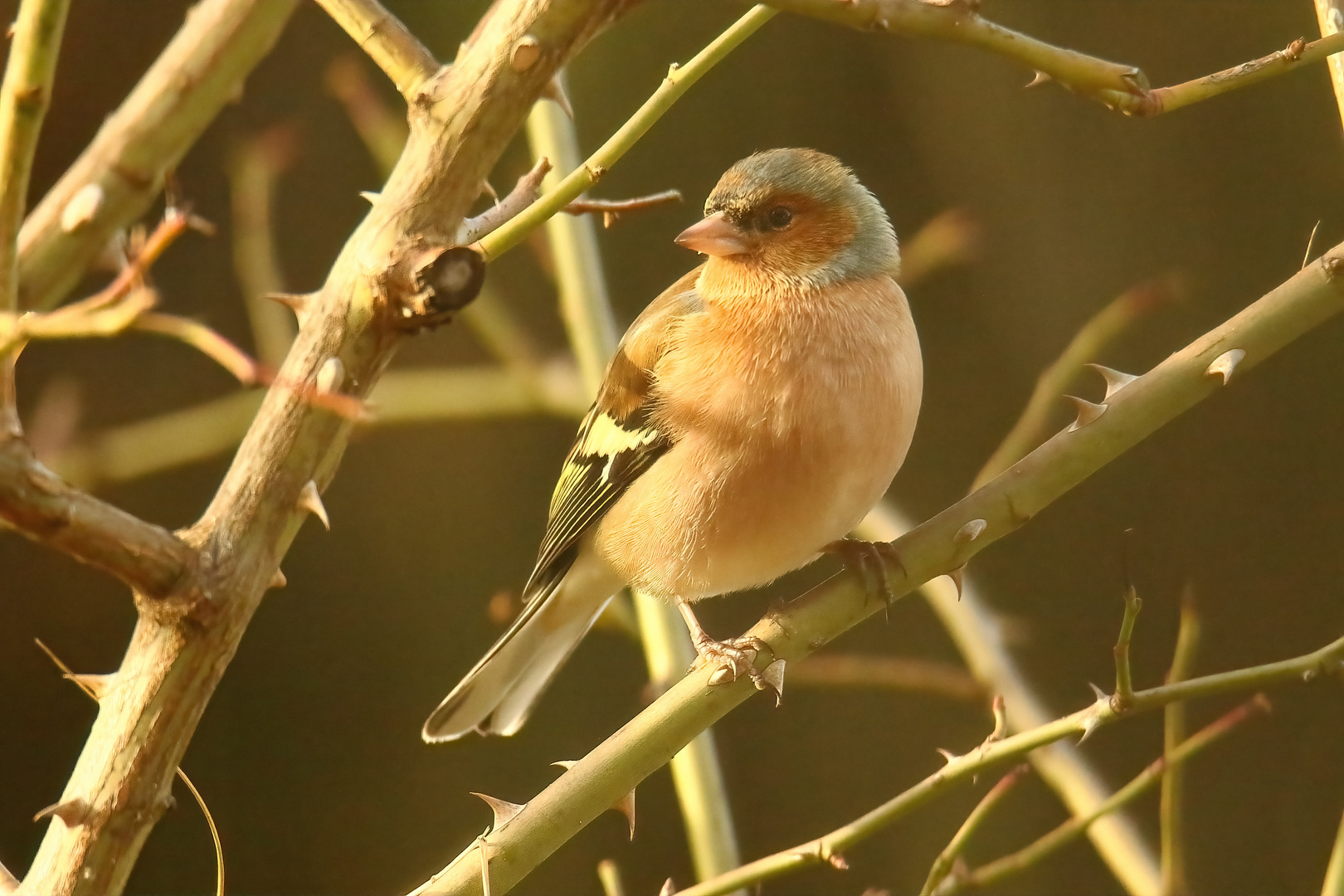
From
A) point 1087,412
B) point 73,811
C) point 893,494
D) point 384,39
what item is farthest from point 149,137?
point 893,494

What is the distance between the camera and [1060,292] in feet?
9.24

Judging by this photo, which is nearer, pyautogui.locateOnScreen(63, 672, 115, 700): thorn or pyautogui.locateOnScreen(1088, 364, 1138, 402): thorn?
pyautogui.locateOnScreen(63, 672, 115, 700): thorn

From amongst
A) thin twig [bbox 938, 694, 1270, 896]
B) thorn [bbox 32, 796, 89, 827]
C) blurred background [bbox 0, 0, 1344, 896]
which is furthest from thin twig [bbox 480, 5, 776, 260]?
blurred background [bbox 0, 0, 1344, 896]

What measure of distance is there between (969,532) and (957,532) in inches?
0.8

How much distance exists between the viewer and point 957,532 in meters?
1.20

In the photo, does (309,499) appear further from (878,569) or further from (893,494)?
(893,494)

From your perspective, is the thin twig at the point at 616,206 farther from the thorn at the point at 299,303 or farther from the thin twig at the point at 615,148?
the thorn at the point at 299,303

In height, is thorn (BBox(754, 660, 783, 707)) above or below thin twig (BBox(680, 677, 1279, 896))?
above

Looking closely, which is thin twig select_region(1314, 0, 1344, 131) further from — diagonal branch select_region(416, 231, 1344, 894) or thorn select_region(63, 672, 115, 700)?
thorn select_region(63, 672, 115, 700)

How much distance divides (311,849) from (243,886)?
166mm

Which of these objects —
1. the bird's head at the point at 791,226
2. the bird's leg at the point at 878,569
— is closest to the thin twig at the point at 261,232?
the bird's head at the point at 791,226

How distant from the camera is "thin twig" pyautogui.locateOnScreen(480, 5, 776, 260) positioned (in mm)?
995

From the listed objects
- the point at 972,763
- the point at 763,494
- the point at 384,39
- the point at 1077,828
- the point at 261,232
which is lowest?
the point at 1077,828

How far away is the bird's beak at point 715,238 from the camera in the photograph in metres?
1.76
